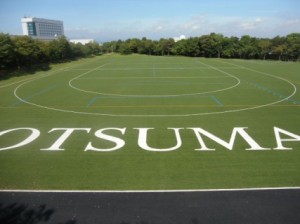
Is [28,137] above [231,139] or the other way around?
the other way around

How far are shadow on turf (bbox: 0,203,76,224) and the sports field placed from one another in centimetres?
A: 151

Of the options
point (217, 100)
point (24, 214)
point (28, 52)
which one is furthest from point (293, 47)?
point (24, 214)

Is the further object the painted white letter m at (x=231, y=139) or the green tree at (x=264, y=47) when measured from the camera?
the green tree at (x=264, y=47)

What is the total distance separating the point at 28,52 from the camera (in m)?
59.1

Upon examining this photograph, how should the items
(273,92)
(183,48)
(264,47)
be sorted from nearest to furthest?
(273,92) < (264,47) < (183,48)

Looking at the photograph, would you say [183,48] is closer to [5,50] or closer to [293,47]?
[293,47]

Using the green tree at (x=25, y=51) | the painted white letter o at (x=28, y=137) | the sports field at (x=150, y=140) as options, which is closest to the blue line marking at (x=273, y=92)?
the sports field at (x=150, y=140)

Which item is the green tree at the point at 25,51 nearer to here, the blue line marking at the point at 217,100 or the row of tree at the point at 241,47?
the blue line marking at the point at 217,100

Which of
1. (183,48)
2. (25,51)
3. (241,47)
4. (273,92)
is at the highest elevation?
(25,51)

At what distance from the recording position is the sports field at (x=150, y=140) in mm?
13062

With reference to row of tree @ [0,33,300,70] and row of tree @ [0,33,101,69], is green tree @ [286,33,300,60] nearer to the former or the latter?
row of tree @ [0,33,300,70]

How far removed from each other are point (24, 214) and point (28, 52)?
179ft

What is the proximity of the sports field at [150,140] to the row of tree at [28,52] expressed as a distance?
22.8m

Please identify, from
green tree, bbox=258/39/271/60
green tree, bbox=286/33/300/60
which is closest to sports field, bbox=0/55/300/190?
green tree, bbox=286/33/300/60
